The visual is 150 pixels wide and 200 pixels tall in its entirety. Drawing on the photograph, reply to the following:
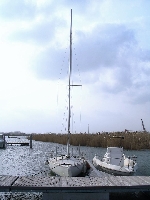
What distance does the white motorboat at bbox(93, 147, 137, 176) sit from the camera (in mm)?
19234

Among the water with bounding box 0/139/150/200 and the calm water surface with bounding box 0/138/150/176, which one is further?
the calm water surface with bounding box 0/138/150/176

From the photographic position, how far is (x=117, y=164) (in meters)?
21.3

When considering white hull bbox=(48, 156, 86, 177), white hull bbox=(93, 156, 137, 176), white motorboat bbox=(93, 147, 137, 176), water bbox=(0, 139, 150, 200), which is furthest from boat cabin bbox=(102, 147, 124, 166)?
white hull bbox=(48, 156, 86, 177)

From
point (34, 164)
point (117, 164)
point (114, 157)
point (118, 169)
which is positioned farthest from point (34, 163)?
point (118, 169)

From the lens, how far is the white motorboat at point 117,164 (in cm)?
1923

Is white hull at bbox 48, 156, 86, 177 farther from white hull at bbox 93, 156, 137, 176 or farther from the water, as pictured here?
the water

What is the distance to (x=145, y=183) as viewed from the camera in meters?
11.5

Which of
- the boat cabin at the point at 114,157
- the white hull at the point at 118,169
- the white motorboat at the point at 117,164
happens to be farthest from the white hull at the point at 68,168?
the boat cabin at the point at 114,157

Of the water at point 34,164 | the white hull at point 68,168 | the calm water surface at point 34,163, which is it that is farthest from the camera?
the calm water surface at point 34,163

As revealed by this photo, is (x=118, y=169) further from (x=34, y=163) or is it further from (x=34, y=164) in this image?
(x=34, y=163)

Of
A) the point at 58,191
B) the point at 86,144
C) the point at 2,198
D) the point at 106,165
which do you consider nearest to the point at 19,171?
the point at 106,165

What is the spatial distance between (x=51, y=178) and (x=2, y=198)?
312cm

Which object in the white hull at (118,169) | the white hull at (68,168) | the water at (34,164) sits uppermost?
the white hull at (68,168)

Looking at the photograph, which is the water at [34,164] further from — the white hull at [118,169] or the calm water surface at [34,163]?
the white hull at [118,169]
